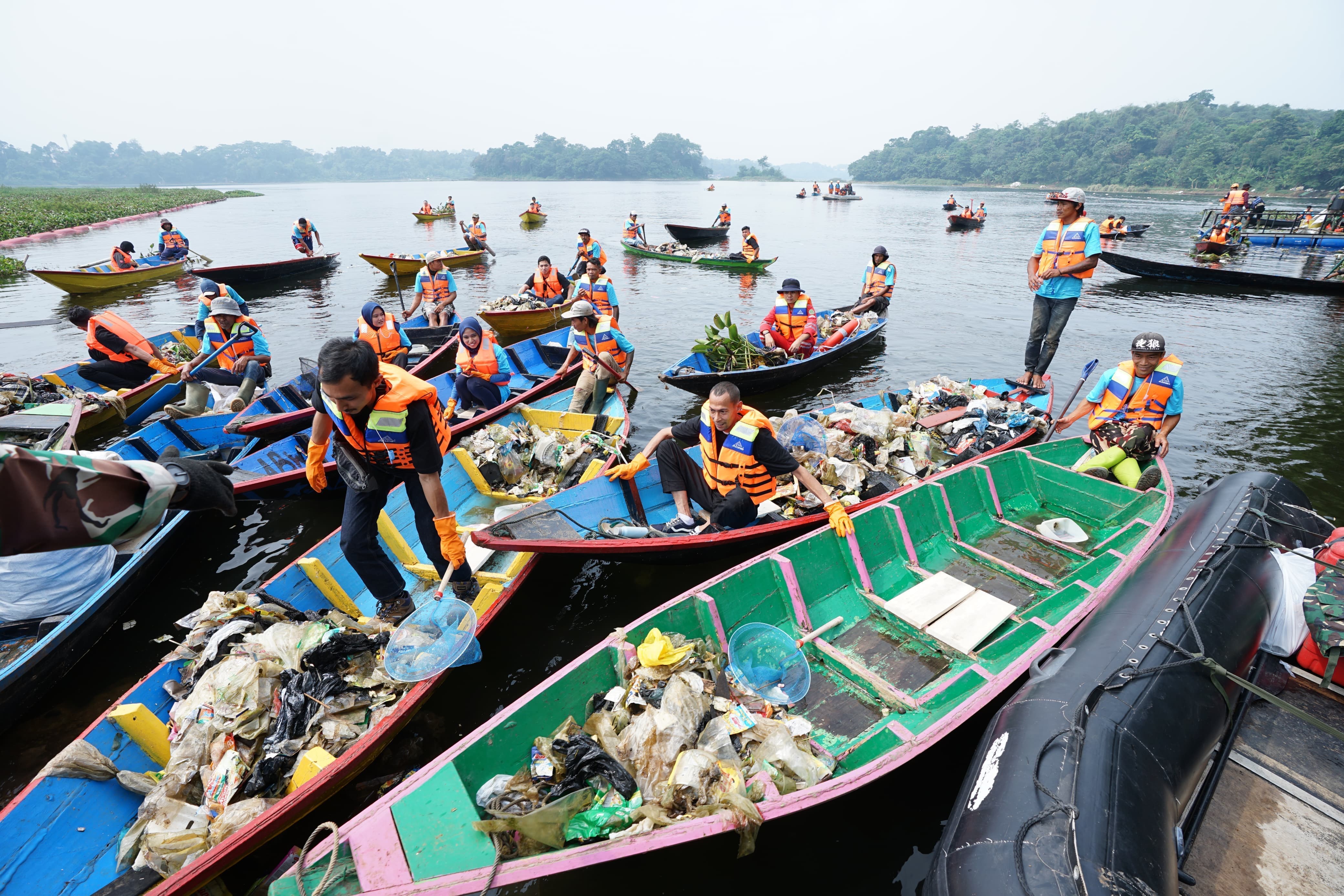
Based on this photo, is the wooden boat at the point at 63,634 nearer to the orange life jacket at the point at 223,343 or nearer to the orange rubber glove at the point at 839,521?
the orange life jacket at the point at 223,343

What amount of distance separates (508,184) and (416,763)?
129 meters

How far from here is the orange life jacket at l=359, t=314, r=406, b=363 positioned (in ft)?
31.3

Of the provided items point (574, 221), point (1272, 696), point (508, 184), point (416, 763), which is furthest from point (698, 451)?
point (508, 184)

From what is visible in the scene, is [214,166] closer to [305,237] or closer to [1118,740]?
[305,237]

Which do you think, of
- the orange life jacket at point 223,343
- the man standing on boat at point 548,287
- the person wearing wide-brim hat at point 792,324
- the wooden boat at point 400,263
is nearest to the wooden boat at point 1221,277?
the person wearing wide-brim hat at point 792,324

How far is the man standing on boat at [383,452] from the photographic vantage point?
362 cm

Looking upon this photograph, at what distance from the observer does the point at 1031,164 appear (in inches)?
3297

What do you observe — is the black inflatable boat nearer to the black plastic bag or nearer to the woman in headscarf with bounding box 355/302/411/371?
the black plastic bag

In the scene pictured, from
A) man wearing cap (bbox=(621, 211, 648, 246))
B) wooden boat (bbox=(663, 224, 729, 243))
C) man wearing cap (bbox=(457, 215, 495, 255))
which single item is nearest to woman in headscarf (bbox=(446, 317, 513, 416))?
man wearing cap (bbox=(457, 215, 495, 255))

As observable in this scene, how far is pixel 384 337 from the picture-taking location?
967 centimetres

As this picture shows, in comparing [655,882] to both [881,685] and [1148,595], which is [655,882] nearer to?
[881,685]

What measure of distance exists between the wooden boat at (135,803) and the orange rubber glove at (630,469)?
1638mm

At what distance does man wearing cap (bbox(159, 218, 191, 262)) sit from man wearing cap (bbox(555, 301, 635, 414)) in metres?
20.8

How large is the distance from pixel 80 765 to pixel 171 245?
24.8m
